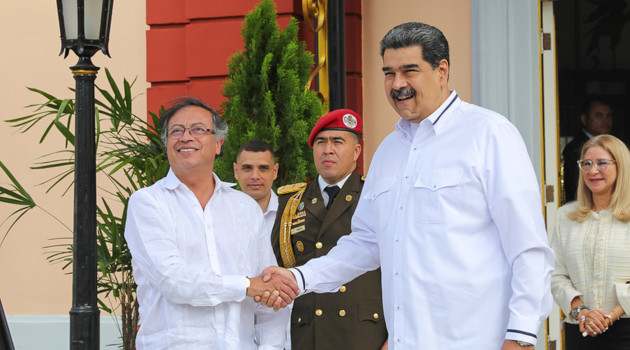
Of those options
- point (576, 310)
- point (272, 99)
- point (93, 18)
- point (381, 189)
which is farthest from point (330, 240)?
point (272, 99)

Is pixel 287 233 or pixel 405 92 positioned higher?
pixel 405 92

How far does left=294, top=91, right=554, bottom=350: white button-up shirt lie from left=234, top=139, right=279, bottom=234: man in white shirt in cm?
205

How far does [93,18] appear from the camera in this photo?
4.34 m

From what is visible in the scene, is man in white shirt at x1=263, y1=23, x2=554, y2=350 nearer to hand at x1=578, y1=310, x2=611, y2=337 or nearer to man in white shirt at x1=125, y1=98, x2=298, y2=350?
man in white shirt at x1=125, y1=98, x2=298, y2=350

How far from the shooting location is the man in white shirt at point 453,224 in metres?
2.78

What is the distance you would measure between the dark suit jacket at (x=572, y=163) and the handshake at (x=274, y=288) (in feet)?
18.6

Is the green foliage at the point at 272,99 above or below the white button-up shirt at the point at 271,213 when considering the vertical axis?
above

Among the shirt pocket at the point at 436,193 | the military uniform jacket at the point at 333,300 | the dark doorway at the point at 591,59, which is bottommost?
the military uniform jacket at the point at 333,300

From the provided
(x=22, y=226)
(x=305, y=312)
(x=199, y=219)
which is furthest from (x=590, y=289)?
(x=22, y=226)

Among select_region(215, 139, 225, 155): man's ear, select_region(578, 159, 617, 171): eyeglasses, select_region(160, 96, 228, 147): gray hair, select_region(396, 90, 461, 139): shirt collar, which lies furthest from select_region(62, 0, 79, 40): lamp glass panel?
select_region(578, 159, 617, 171): eyeglasses

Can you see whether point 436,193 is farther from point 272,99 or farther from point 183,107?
point 272,99

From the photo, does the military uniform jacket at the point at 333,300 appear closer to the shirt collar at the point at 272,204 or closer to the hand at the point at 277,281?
the hand at the point at 277,281

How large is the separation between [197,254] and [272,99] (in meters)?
2.60

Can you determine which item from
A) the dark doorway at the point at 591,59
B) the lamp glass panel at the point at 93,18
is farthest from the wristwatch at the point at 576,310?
the dark doorway at the point at 591,59
